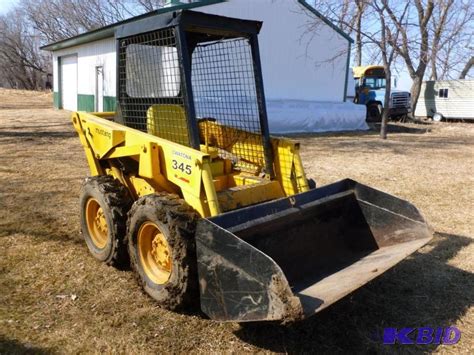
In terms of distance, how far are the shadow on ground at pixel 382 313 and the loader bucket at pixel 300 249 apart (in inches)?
12.5

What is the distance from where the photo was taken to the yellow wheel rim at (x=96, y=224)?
4344 millimetres

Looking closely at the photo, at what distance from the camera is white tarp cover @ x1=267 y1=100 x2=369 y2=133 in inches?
627

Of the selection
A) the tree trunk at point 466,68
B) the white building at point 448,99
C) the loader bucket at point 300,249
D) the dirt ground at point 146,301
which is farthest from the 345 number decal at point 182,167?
the tree trunk at point 466,68

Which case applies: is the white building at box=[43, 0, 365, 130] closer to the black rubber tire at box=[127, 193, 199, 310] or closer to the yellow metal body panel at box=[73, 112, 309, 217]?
the yellow metal body panel at box=[73, 112, 309, 217]

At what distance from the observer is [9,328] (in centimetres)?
318

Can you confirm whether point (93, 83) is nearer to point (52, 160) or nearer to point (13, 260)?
point (52, 160)

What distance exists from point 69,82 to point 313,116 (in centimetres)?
1203

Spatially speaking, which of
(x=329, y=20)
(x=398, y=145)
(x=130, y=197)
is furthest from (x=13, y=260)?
(x=329, y=20)

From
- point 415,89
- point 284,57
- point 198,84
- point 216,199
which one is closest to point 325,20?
point 284,57

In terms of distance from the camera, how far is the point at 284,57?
55.2ft

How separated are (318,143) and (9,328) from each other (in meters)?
11.3

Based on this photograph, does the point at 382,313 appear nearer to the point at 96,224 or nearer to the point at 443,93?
the point at 96,224

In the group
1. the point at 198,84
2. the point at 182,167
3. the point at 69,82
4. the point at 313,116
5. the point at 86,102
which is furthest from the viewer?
the point at 69,82

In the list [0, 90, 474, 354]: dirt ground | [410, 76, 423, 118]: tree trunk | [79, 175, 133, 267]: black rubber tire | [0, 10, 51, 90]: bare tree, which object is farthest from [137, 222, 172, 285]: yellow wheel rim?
[0, 10, 51, 90]: bare tree
